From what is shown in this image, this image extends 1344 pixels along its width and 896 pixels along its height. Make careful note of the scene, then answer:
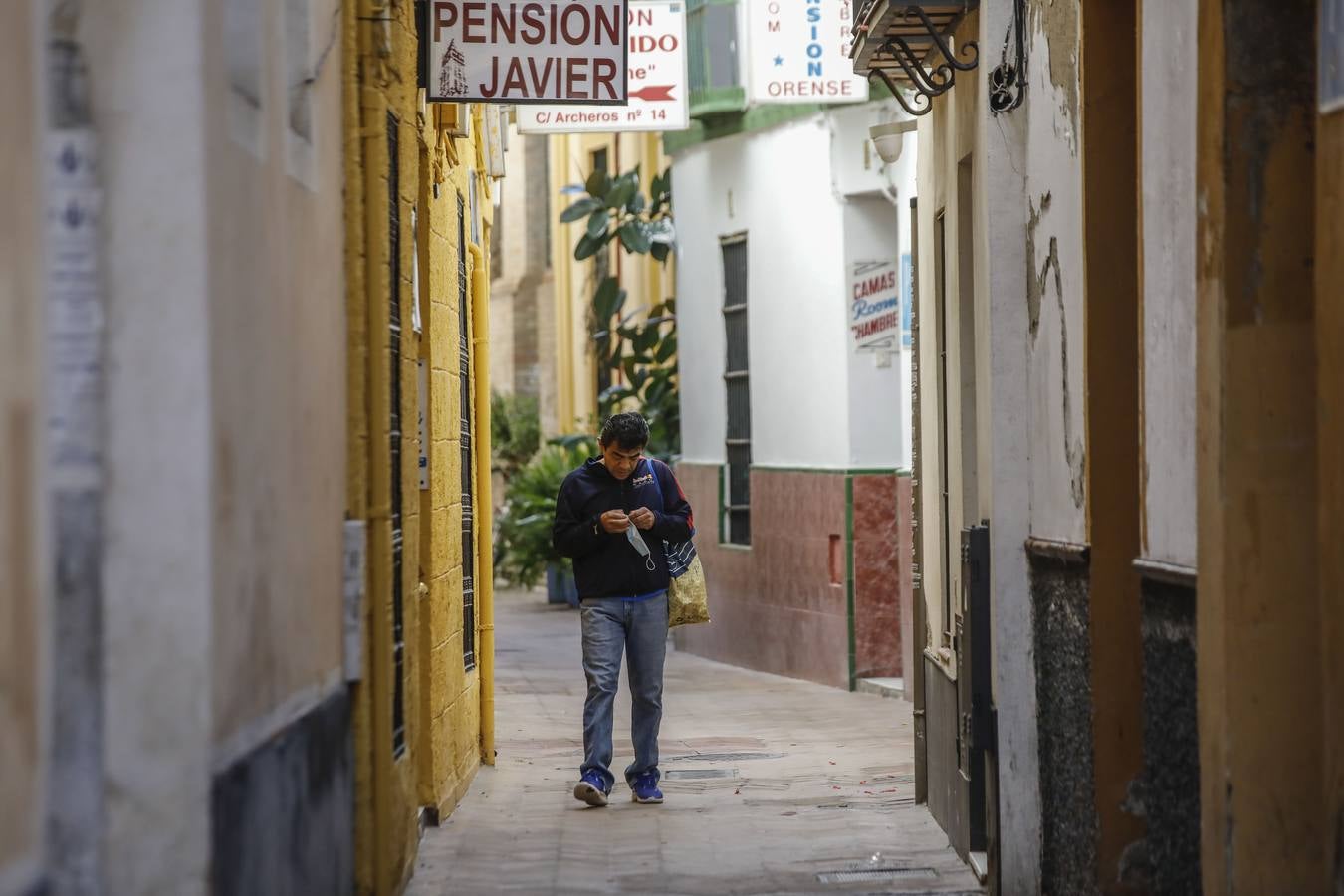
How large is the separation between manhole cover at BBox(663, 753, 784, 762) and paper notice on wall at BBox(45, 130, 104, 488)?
25.1 ft

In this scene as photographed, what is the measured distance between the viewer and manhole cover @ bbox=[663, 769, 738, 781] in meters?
11.4

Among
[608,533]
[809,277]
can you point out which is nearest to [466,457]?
[608,533]

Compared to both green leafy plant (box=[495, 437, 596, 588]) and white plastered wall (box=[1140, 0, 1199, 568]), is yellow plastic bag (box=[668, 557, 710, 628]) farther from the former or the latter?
green leafy plant (box=[495, 437, 596, 588])

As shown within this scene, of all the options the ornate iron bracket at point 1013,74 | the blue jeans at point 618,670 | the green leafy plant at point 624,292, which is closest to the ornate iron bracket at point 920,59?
the ornate iron bracket at point 1013,74

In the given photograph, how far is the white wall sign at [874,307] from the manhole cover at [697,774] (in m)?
5.23

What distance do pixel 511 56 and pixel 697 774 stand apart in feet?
14.0

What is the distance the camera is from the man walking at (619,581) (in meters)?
10.3

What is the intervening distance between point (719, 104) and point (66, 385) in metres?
13.2

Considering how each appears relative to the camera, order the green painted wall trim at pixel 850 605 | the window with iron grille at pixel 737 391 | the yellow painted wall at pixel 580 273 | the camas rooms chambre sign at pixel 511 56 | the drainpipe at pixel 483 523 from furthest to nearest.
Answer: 1. the yellow painted wall at pixel 580 273
2. the window with iron grille at pixel 737 391
3. the green painted wall trim at pixel 850 605
4. the drainpipe at pixel 483 523
5. the camas rooms chambre sign at pixel 511 56

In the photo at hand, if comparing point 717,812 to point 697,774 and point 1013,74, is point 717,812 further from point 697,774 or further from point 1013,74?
point 1013,74

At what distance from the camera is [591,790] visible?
10.2 meters

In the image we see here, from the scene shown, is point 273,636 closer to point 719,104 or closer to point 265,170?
point 265,170

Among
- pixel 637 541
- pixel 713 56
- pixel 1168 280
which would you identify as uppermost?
pixel 713 56

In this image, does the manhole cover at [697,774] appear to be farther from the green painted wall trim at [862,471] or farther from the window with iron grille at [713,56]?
the window with iron grille at [713,56]
